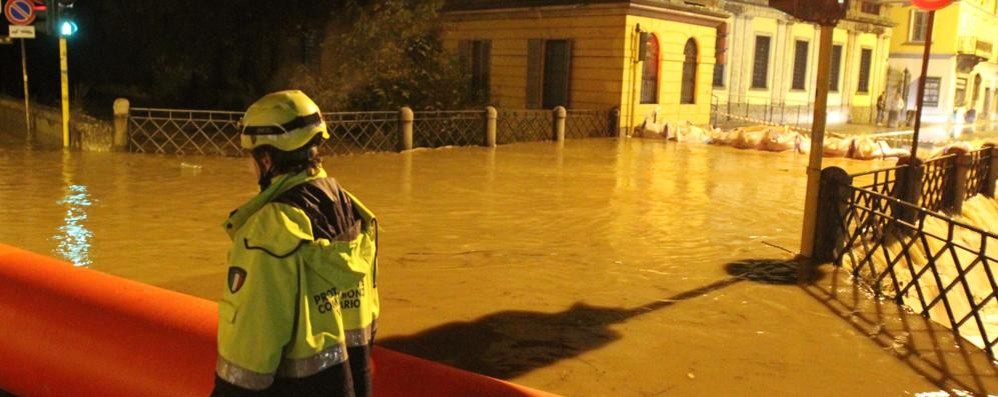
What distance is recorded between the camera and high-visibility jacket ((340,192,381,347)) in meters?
2.60

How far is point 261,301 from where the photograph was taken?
232cm

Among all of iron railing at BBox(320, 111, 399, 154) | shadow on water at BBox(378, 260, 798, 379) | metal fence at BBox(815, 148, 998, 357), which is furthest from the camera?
iron railing at BBox(320, 111, 399, 154)

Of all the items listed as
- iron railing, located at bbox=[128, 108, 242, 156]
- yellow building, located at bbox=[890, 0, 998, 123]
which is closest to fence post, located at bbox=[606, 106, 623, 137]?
iron railing, located at bbox=[128, 108, 242, 156]

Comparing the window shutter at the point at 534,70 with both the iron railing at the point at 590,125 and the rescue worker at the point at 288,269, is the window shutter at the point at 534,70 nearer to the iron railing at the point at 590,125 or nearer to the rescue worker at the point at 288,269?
the iron railing at the point at 590,125

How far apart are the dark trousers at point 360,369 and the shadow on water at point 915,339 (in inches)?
149

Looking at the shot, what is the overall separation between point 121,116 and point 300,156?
1357cm

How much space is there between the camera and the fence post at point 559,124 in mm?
19844

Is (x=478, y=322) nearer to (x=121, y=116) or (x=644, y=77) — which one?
(x=121, y=116)

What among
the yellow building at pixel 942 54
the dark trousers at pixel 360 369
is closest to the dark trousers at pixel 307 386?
the dark trousers at pixel 360 369

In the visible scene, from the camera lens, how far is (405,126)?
54.5ft

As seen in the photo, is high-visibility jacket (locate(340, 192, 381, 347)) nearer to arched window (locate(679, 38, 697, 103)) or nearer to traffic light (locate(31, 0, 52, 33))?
traffic light (locate(31, 0, 52, 33))

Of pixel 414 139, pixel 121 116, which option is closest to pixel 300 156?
pixel 121 116

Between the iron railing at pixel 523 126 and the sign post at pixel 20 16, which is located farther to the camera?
the iron railing at pixel 523 126

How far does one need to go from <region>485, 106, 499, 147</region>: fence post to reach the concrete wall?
762 cm
